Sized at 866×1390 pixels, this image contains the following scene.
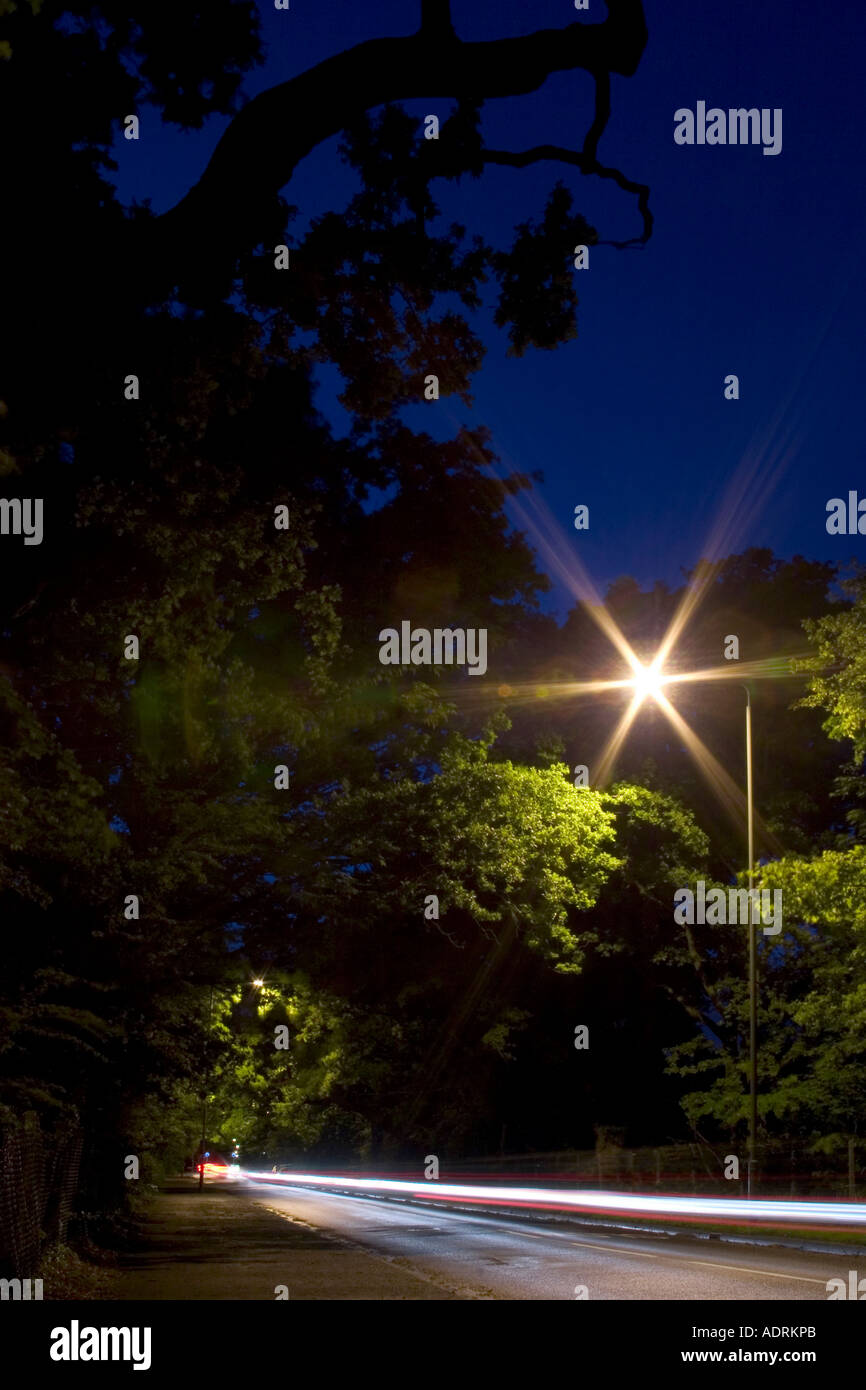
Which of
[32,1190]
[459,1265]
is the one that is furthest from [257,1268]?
[32,1190]

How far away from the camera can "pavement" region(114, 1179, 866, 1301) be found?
13406 mm

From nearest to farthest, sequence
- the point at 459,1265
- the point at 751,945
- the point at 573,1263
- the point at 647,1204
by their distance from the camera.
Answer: the point at 459,1265
the point at 573,1263
the point at 751,945
the point at 647,1204

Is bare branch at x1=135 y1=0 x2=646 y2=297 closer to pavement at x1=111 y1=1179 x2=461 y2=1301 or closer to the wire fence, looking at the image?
the wire fence

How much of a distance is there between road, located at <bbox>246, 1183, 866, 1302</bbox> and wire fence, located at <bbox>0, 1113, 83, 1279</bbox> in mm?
3309

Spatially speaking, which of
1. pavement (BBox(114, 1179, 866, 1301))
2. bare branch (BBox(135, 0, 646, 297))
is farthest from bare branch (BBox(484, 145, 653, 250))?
pavement (BBox(114, 1179, 866, 1301))

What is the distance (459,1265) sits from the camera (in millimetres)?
16969

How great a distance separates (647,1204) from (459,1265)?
1356 cm

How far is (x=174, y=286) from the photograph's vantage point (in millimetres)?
11156

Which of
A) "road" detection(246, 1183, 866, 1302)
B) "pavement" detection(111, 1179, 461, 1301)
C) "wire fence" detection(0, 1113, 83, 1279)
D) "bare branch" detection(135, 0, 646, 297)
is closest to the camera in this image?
"bare branch" detection(135, 0, 646, 297)

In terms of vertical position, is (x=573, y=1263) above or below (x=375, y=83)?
below

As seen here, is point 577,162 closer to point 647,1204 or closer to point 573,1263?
point 573,1263

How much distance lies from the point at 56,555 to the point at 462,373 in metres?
4.74
